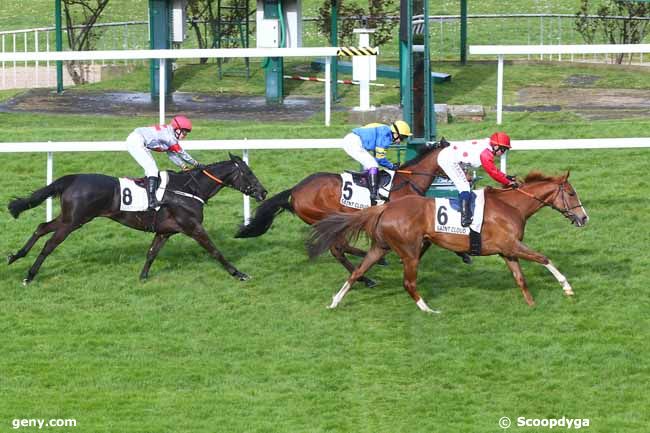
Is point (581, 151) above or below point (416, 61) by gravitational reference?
below

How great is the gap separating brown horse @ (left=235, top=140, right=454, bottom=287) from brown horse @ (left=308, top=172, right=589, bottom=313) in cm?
75

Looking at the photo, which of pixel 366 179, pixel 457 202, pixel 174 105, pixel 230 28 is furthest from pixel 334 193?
pixel 230 28

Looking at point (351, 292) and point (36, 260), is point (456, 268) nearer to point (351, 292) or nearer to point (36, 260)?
point (351, 292)

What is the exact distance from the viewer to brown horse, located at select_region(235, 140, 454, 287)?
11867 mm

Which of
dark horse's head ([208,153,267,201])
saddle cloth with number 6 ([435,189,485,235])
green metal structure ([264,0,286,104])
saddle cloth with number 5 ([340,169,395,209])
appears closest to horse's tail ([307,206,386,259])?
saddle cloth with number 6 ([435,189,485,235])

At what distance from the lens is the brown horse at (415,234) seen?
10859mm

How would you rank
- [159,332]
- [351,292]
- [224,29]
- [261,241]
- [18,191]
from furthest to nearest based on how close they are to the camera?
1. [224,29]
2. [18,191]
3. [261,241]
4. [351,292]
5. [159,332]

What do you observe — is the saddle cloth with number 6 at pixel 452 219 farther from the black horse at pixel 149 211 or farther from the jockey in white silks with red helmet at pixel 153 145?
the jockey in white silks with red helmet at pixel 153 145

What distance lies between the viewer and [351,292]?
458 inches

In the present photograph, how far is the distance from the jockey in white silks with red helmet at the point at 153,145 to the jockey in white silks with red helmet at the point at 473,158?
7.55ft

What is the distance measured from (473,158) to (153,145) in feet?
9.46

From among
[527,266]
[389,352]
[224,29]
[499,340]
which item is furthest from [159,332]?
[224,29]

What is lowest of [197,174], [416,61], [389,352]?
[389,352]

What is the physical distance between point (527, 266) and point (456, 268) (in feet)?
2.06
